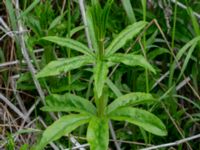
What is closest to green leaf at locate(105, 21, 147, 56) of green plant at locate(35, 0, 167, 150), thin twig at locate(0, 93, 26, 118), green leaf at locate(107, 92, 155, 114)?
green plant at locate(35, 0, 167, 150)

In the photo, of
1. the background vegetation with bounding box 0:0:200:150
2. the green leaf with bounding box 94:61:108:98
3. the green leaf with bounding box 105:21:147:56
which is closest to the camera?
the green leaf with bounding box 94:61:108:98

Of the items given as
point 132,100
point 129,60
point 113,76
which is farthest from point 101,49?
point 113,76

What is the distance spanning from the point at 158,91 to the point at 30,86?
1.23 feet

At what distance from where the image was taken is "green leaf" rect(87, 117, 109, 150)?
38.9 inches

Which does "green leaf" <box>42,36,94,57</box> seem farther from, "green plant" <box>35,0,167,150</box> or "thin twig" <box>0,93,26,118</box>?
"thin twig" <box>0,93,26,118</box>

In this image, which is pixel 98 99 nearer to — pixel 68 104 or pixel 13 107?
pixel 68 104

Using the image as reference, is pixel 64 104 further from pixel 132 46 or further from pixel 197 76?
pixel 197 76

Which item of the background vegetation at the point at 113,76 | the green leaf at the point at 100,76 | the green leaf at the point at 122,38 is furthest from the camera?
the background vegetation at the point at 113,76

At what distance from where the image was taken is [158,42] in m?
1.50

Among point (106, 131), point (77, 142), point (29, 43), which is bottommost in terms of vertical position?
point (77, 142)

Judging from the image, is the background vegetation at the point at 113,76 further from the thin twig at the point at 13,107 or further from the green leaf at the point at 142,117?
the green leaf at the point at 142,117

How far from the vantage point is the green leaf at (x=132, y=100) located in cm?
110

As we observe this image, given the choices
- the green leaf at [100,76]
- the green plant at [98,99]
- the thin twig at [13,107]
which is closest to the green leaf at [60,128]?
the green plant at [98,99]

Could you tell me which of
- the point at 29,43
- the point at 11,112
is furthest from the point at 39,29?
the point at 11,112
